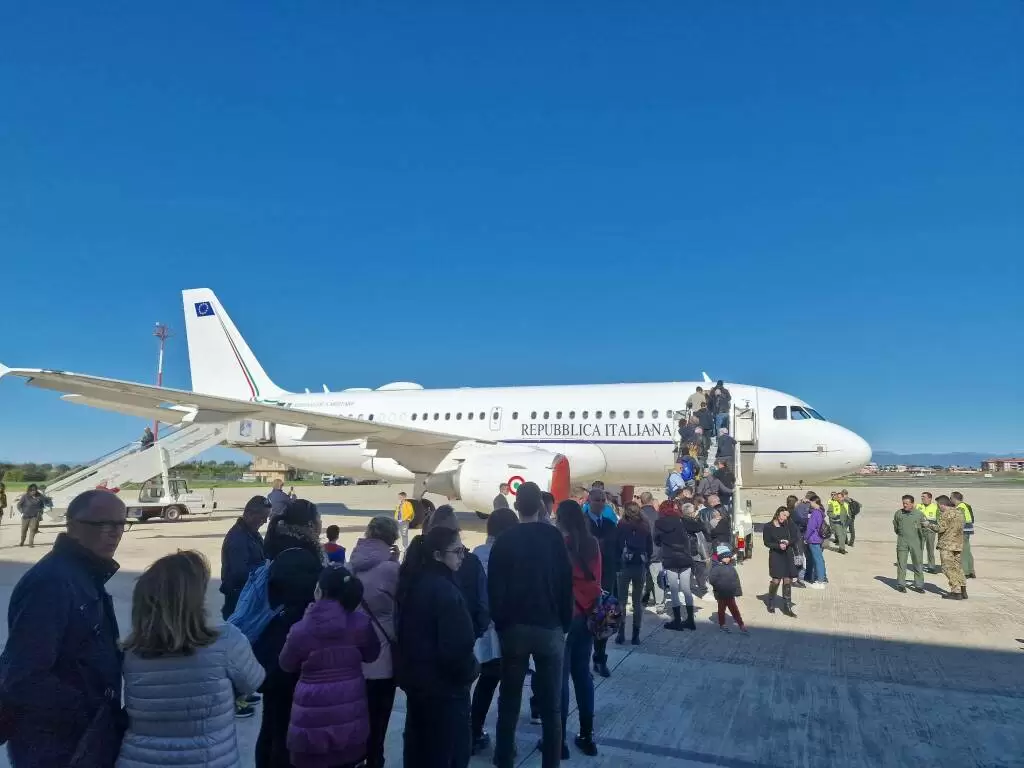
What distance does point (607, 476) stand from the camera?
58.6ft

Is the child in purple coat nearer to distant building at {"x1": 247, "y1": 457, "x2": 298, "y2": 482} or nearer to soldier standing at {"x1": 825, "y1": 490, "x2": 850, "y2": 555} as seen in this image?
soldier standing at {"x1": 825, "y1": 490, "x2": 850, "y2": 555}

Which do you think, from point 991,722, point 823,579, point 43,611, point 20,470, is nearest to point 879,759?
point 991,722

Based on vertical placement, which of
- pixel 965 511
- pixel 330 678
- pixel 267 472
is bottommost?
pixel 330 678

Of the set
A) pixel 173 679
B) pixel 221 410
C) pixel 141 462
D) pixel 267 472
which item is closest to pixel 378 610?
pixel 173 679

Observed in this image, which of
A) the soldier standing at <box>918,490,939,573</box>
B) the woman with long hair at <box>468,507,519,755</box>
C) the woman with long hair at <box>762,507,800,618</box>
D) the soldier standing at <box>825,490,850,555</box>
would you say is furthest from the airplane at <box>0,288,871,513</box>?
the woman with long hair at <box>468,507,519,755</box>

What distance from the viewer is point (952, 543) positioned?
32.4 feet

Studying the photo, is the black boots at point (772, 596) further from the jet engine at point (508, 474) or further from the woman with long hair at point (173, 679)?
the woman with long hair at point (173, 679)

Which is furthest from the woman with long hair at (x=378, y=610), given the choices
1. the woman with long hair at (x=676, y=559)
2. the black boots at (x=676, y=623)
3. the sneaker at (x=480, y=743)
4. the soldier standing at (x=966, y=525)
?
the soldier standing at (x=966, y=525)

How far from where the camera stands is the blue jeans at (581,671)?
4.86 metres

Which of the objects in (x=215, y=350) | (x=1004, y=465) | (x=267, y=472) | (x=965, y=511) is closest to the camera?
(x=965, y=511)

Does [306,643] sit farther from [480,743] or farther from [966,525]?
[966,525]

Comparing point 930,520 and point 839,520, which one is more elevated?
point 930,520

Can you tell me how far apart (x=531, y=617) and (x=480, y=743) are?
4.42ft

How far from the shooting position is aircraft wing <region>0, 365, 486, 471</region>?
43.6ft
